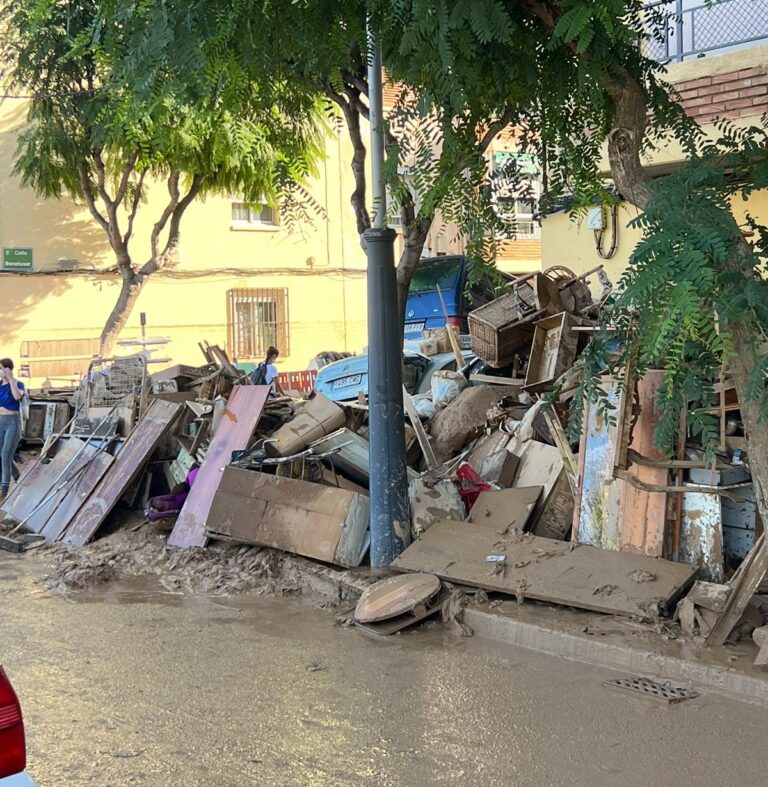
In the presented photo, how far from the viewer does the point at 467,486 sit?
8812 millimetres

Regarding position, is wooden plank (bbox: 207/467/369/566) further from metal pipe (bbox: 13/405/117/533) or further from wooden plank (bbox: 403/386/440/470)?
metal pipe (bbox: 13/405/117/533)

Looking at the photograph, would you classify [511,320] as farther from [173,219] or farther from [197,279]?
[197,279]

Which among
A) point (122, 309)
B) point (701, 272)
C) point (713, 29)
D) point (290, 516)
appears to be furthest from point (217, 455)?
point (122, 309)

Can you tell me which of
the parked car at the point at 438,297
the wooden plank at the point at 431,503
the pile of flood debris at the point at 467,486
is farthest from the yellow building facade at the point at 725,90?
the parked car at the point at 438,297

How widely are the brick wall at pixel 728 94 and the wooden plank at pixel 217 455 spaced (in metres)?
5.62

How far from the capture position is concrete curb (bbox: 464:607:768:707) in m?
5.52

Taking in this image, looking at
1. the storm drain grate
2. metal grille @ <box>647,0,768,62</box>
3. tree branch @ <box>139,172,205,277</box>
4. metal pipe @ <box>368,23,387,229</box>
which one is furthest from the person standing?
the storm drain grate

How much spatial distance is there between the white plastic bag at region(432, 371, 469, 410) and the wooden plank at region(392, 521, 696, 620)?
2.76m

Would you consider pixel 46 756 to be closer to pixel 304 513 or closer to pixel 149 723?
pixel 149 723

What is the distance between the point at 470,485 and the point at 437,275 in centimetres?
779

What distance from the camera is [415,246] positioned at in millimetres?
9094

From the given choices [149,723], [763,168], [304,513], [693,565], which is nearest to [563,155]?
[763,168]

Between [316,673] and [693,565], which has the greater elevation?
[693,565]

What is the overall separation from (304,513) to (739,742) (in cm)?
452
